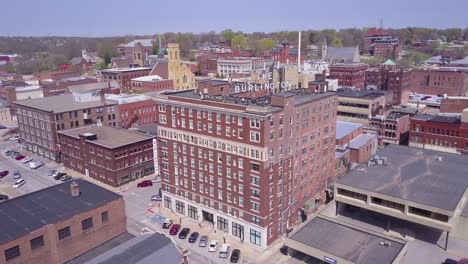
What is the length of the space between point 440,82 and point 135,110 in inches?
5128

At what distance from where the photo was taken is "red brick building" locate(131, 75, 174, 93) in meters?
153

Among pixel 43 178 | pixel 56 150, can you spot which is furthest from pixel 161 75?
pixel 43 178

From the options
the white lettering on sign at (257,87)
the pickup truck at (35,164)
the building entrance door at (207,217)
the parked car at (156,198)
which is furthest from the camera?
the pickup truck at (35,164)

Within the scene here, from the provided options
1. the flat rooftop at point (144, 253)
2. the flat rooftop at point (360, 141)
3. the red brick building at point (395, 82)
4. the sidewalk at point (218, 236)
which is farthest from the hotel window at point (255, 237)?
the red brick building at point (395, 82)

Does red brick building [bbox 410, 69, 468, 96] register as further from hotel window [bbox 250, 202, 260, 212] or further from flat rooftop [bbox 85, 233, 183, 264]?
flat rooftop [bbox 85, 233, 183, 264]

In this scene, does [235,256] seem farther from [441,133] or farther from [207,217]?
[441,133]

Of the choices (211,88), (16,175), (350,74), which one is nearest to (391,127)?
(350,74)

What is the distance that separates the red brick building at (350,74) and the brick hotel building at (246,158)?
9076cm

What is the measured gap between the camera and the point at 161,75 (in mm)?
179375

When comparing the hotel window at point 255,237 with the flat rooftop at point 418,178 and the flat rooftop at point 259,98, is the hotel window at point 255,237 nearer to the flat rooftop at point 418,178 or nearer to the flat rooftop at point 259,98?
the flat rooftop at point 418,178

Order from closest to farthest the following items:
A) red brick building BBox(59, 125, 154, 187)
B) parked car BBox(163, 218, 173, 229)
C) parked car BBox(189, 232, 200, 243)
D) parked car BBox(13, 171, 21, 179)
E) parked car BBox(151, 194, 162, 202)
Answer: parked car BBox(189, 232, 200, 243) < parked car BBox(163, 218, 173, 229) < parked car BBox(151, 194, 162, 202) < red brick building BBox(59, 125, 154, 187) < parked car BBox(13, 171, 21, 179)

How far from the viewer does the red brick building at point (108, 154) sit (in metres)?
90.6

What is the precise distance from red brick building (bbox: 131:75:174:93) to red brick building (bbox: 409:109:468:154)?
3620 inches

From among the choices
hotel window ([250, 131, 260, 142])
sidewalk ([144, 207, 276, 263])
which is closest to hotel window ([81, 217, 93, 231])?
sidewalk ([144, 207, 276, 263])
